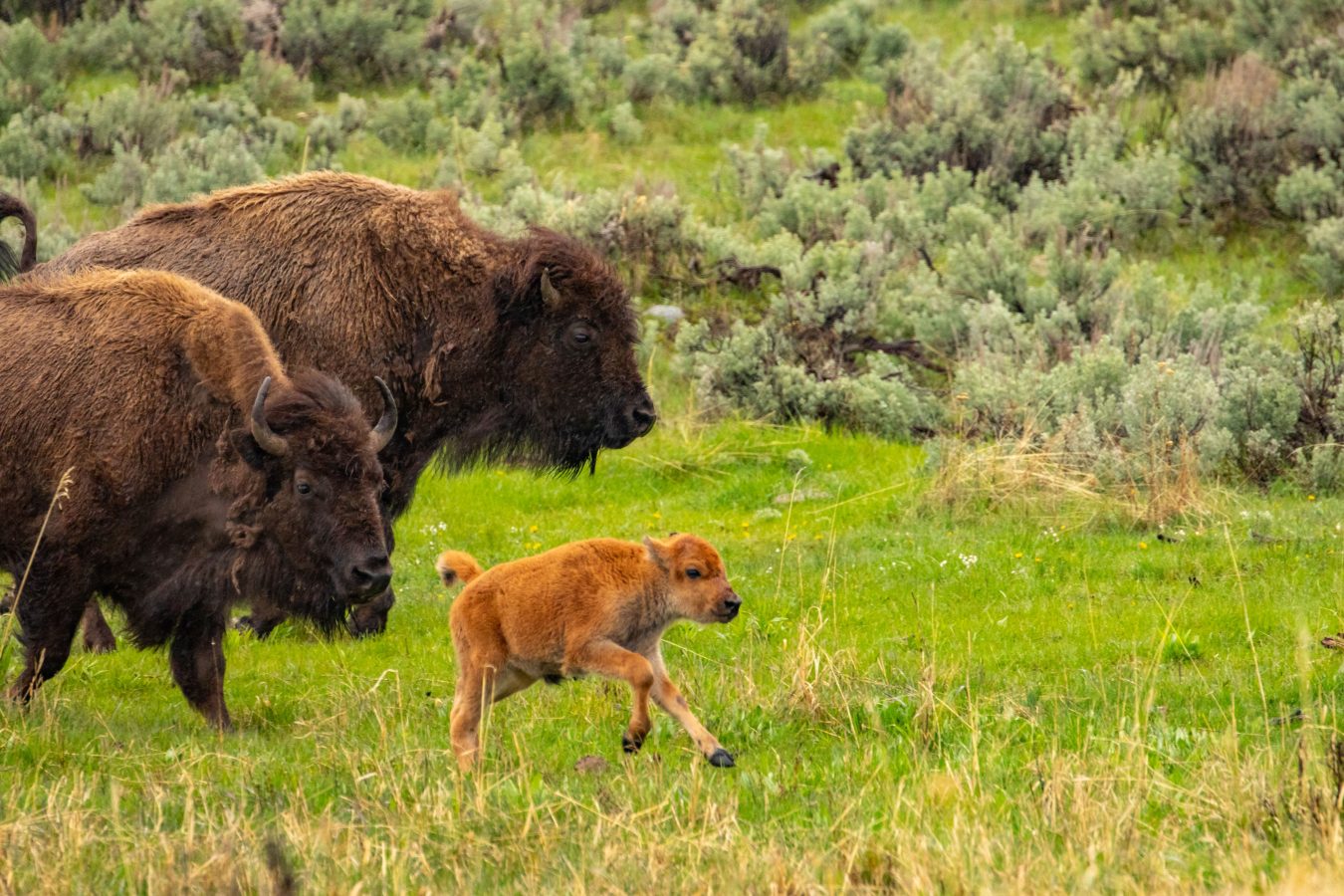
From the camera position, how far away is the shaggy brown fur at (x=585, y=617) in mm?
6363

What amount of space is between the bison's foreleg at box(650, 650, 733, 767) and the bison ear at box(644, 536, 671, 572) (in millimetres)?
393

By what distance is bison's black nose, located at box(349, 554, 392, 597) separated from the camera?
286 inches

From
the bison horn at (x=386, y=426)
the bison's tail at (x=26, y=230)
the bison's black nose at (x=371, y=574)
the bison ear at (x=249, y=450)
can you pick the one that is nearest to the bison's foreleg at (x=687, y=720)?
the bison's black nose at (x=371, y=574)

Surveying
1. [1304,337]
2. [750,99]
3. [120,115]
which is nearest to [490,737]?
[1304,337]

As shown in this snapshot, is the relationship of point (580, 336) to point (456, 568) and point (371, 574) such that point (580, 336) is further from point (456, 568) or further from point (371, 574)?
point (456, 568)

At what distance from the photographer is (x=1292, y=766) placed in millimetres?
5516

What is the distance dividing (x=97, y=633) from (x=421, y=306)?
96.0 inches

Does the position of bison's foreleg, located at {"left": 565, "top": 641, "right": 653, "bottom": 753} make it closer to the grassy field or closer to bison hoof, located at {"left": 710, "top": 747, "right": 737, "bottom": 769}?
the grassy field

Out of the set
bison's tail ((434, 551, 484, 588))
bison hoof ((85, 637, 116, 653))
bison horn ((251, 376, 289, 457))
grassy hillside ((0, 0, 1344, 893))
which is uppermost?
bison horn ((251, 376, 289, 457))

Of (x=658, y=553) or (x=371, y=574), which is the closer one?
(x=658, y=553)

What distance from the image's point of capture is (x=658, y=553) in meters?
6.55

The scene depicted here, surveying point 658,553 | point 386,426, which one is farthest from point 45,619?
point 658,553

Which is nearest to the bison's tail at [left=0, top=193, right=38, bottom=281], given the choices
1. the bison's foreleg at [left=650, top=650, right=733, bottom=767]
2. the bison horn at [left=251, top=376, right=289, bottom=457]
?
the bison horn at [left=251, top=376, right=289, bottom=457]

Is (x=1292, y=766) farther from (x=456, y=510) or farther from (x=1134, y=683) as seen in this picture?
(x=456, y=510)
